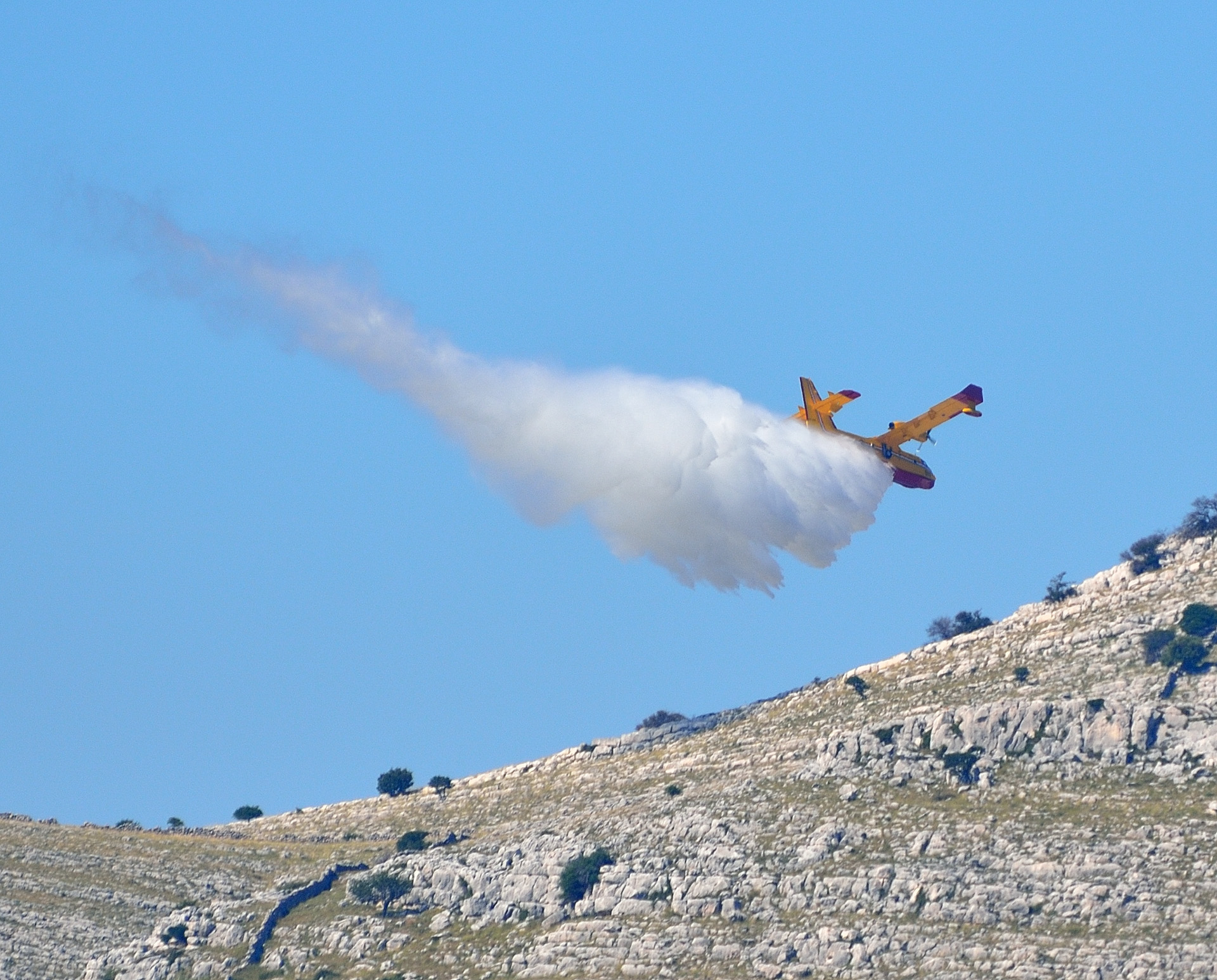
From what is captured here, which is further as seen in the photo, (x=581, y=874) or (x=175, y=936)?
(x=175, y=936)

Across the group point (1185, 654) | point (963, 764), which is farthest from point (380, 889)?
point (1185, 654)

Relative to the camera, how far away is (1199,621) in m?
114

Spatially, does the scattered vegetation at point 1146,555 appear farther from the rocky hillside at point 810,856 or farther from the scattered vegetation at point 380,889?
the scattered vegetation at point 380,889

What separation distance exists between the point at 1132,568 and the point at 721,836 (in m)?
34.0

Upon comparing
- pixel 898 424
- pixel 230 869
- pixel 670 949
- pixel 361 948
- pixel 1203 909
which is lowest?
pixel 1203 909

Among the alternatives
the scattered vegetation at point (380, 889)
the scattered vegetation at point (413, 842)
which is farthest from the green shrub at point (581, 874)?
the scattered vegetation at point (413, 842)

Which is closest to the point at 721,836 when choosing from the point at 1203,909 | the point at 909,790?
the point at 909,790

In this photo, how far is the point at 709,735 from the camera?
4993 inches

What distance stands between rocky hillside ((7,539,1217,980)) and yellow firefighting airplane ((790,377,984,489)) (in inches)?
437

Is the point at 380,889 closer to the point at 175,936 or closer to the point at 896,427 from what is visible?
the point at 175,936

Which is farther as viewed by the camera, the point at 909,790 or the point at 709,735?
the point at 709,735

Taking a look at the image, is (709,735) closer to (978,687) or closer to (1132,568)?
(978,687)

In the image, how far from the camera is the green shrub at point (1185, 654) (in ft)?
361

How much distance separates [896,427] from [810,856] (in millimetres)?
26589
